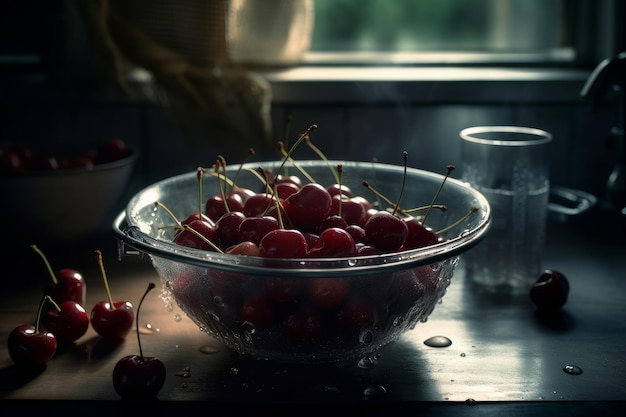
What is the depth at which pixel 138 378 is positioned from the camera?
2.32ft

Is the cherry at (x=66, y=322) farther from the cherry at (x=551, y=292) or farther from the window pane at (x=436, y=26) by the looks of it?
the window pane at (x=436, y=26)

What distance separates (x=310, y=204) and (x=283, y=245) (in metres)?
0.09

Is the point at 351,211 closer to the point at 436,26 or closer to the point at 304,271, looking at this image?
the point at 304,271

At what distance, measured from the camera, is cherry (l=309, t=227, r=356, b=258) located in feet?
2.38

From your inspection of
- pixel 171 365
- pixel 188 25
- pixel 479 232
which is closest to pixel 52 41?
pixel 188 25

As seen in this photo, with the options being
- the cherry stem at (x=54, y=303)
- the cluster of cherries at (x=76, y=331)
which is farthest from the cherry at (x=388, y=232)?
the cherry stem at (x=54, y=303)

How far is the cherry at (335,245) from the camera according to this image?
726 mm

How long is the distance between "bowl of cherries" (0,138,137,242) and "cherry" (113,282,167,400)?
42 cm

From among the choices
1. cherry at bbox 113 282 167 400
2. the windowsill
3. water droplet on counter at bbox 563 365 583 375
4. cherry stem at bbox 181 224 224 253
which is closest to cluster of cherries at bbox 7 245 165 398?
cherry at bbox 113 282 167 400

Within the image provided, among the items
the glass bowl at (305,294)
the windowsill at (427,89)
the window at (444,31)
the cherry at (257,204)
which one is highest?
the window at (444,31)

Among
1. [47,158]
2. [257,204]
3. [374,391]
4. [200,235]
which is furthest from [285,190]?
[47,158]

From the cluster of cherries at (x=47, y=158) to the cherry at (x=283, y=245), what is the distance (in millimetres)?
470

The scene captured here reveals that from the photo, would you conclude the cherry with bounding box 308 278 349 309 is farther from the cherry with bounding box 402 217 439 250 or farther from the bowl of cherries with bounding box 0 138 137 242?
the bowl of cherries with bounding box 0 138 137 242

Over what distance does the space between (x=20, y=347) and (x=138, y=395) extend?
0.14m
